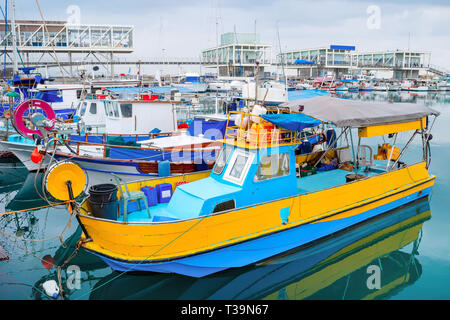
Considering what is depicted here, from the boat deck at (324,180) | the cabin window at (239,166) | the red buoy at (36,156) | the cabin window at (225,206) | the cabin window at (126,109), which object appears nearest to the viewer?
the cabin window at (225,206)

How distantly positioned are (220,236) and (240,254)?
775 mm

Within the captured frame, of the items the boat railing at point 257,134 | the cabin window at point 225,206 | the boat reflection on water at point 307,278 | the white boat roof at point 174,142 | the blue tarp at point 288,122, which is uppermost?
the blue tarp at point 288,122

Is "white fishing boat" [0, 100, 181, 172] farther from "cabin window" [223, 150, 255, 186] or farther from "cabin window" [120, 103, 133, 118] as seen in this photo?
"cabin window" [223, 150, 255, 186]

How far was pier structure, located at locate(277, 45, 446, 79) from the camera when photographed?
338 ft

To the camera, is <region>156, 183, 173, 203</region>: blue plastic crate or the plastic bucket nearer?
the plastic bucket

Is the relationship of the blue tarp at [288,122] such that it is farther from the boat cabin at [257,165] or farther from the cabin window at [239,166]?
the cabin window at [239,166]

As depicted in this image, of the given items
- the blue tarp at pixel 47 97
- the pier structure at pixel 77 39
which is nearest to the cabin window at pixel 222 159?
the blue tarp at pixel 47 97

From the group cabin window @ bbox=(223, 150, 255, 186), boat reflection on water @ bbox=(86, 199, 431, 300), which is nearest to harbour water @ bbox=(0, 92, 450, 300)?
boat reflection on water @ bbox=(86, 199, 431, 300)

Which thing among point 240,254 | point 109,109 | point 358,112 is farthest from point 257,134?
point 109,109

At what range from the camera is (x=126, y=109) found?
15953mm

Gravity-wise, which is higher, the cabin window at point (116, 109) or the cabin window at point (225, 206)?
the cabin window at point (116, 109)

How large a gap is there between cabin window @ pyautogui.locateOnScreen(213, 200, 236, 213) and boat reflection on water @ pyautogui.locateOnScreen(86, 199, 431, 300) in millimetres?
1618

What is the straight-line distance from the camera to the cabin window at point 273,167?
8.10m

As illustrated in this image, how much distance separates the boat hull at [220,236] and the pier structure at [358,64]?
310 ft
